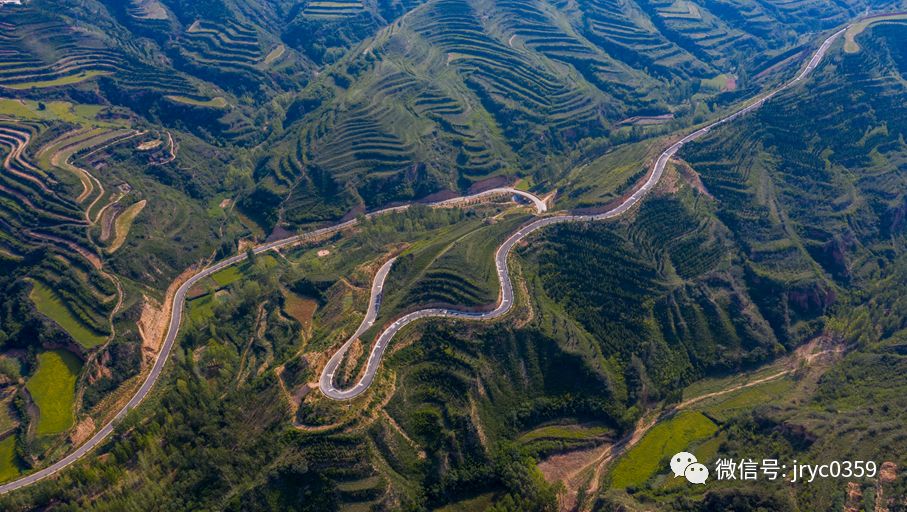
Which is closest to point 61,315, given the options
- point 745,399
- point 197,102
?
point 197,102

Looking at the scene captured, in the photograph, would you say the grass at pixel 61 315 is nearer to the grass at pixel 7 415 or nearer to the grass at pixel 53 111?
the grass at pixel 7 415

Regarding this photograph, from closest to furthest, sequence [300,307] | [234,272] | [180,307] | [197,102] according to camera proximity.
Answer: [300,307]
[180,307]
[234,272]
[197,102]

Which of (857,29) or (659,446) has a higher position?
(857,29)

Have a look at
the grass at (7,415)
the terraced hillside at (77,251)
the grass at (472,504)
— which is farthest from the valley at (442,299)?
the terraced hillside at (77,251)

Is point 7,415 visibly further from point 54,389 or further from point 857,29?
point 857,29

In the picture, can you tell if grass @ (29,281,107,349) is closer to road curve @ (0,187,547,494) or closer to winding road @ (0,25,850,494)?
road curve @ (0,187,547,494)

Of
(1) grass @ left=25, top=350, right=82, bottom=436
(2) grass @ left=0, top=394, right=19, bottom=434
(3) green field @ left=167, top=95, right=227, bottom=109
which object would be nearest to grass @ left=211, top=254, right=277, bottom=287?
(1) grass @ left=25, top=350, right=82, bottom=436

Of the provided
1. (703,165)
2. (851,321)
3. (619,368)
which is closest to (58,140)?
(619,368)

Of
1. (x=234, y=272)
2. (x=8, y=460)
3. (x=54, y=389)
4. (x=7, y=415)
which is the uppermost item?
(x=234, y=272)

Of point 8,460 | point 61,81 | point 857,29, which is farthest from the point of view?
point 61,81
